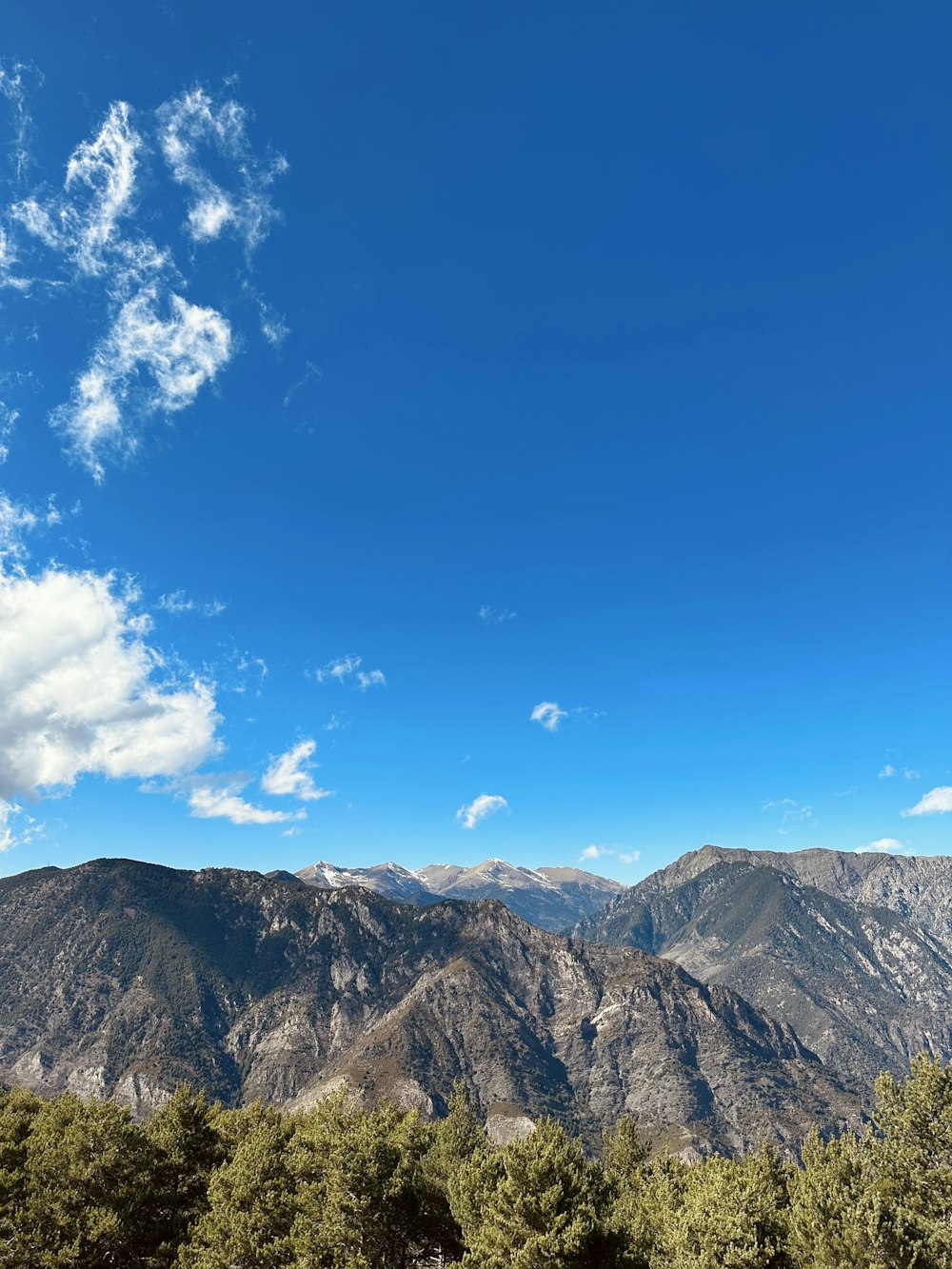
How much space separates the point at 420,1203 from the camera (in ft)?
245

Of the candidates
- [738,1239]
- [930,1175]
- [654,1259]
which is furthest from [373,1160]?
[930,1175]

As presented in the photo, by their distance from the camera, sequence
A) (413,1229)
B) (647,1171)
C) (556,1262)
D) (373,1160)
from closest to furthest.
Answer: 1. (556,1262)
2. (373,1160)
3. (413,1229)
4. (647,1171)

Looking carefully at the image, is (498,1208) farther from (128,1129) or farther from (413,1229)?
(128,1129)

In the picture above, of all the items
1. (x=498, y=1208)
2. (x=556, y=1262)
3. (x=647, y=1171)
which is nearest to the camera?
(x=556, y=1262)

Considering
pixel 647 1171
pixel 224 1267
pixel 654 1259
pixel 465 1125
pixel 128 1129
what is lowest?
pixel 647 1171

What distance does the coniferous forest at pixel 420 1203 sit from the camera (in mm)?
58062

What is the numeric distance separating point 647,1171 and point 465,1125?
3706 centimetres

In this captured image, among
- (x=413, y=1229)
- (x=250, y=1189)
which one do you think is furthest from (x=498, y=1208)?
(x=250, y=1189)

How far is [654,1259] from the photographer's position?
62.6 meters

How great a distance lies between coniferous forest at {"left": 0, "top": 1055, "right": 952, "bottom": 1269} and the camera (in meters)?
58.1

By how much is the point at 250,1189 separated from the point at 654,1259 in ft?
134

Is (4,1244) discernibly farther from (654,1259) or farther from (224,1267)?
(654,1259)

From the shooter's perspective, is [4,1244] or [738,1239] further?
[4,1244]

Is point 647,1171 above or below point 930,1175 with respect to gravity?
below
